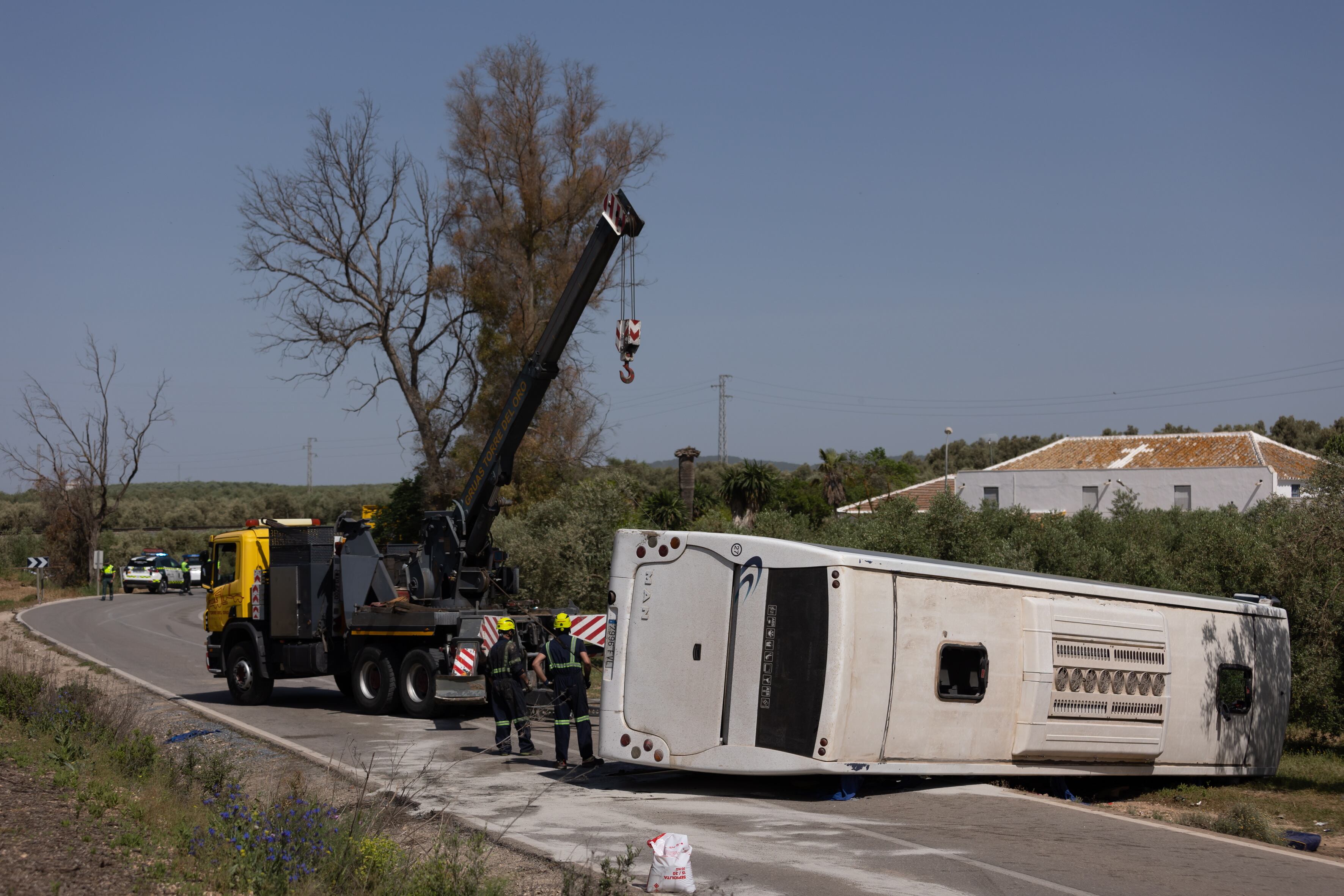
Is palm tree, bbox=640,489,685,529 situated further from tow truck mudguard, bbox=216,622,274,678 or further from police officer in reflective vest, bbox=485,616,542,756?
police officer in reflective vest, bbox=485,616,542,756

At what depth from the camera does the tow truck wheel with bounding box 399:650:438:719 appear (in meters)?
15.7

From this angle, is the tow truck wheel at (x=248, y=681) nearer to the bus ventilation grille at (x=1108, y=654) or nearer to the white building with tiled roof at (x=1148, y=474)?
the bus ventilation grille at (x=1108, y=654)

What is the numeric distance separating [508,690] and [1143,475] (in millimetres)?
43910

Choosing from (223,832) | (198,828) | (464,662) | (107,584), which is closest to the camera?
(223,832)

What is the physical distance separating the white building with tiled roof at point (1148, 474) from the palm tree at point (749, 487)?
9.36m

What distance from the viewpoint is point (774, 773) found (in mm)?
9914

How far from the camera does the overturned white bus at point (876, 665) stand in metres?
9.71

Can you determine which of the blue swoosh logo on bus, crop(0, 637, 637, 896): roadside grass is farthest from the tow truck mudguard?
the blue swoosh logo on bus

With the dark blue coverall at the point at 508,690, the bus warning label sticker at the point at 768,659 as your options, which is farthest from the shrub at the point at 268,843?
the dark blue coverall at the point at 508,690

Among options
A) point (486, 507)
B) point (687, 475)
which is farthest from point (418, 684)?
point (687, 475)

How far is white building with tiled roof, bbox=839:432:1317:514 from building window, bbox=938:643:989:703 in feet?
118

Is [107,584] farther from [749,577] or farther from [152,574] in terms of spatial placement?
[749,577]

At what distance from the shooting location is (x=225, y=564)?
1884 cm

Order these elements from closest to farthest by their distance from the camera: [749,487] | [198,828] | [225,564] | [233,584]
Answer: [198,828], [233,584], [225,564], [749,487]
